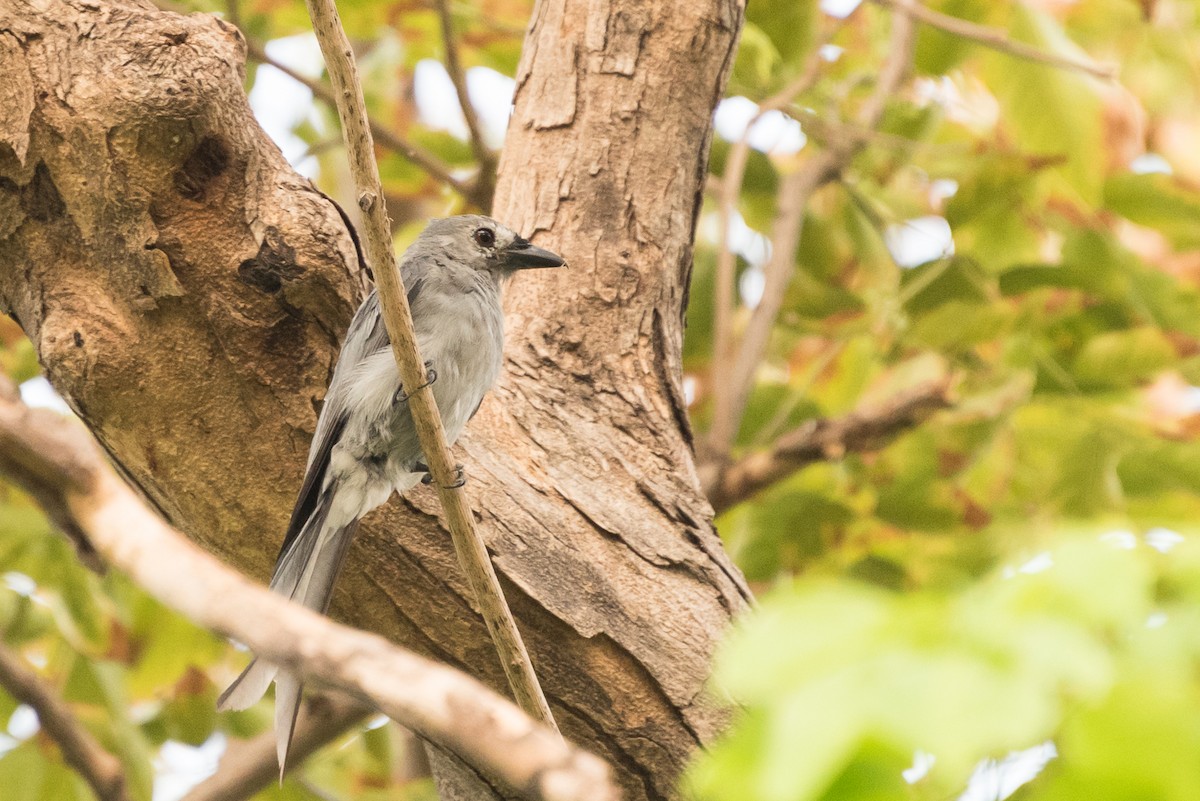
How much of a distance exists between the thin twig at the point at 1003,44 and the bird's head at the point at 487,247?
171cm

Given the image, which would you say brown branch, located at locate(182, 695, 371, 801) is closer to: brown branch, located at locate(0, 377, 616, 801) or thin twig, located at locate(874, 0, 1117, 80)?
brown branch, located at locate(0, 377, 616, 801)

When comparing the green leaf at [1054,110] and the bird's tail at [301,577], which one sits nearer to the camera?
the bird's tail at [301,577]

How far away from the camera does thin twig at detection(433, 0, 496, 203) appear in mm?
4684

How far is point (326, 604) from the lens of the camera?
2934mm

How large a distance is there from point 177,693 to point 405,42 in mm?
3279

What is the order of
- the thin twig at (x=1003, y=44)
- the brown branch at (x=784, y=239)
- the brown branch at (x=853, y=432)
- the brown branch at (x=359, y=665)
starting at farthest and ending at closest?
1. the brown branch at (x=784, y=239)
2. the brown branch at (x=853, y=432)
3. the thin twig at (x=1003, y=44)
4. the brown branch at (x=359, y=665)

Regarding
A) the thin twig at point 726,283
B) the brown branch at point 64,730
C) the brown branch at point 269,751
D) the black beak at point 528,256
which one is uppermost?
the black beak at point 528,256

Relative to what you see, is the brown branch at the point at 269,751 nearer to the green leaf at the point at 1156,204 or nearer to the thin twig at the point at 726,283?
the thin twig at the point at 726,283

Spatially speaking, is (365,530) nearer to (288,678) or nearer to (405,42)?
(288,678)

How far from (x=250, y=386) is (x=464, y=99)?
2.27m

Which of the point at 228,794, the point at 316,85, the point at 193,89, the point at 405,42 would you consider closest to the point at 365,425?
the point at 193,89

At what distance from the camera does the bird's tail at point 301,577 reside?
2920 mm

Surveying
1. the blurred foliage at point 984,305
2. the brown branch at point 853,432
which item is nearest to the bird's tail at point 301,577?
the blurred foliage at point 984,305

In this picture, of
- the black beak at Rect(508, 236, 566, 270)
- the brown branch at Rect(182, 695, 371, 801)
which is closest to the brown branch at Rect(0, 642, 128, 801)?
the brown branch at Rect(182, 695, 371, 801)
